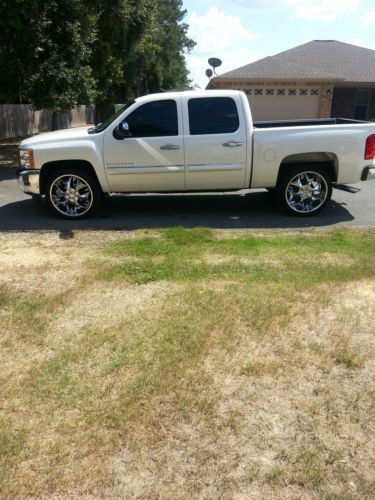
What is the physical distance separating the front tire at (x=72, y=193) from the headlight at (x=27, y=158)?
1.15ft

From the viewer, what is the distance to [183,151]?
6.95 meters

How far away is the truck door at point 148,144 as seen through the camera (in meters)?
6.91

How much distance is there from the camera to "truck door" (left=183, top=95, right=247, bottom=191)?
693cm

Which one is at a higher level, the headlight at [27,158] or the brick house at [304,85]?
the brick house at [304,85]

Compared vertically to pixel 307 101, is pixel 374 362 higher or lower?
lower

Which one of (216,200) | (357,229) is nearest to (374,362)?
(357,229)

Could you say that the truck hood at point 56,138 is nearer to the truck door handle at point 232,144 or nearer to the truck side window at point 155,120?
the truck side window at point 155,120

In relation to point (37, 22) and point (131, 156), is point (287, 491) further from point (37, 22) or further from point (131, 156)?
point (37, 22)

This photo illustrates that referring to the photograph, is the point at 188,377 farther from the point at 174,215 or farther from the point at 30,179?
the point at 30,179

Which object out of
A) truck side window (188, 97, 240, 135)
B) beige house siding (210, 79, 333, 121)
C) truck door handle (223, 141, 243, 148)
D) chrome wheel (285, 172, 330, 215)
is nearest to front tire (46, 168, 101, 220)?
truck side window (188, 97, 240, 135)

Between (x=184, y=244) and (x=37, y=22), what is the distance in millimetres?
8345

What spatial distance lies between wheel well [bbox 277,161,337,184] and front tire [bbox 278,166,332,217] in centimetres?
4

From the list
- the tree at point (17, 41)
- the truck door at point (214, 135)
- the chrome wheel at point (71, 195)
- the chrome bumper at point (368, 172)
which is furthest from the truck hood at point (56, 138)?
the tree at point (17, 41)

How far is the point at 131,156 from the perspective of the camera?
6.95 meters
